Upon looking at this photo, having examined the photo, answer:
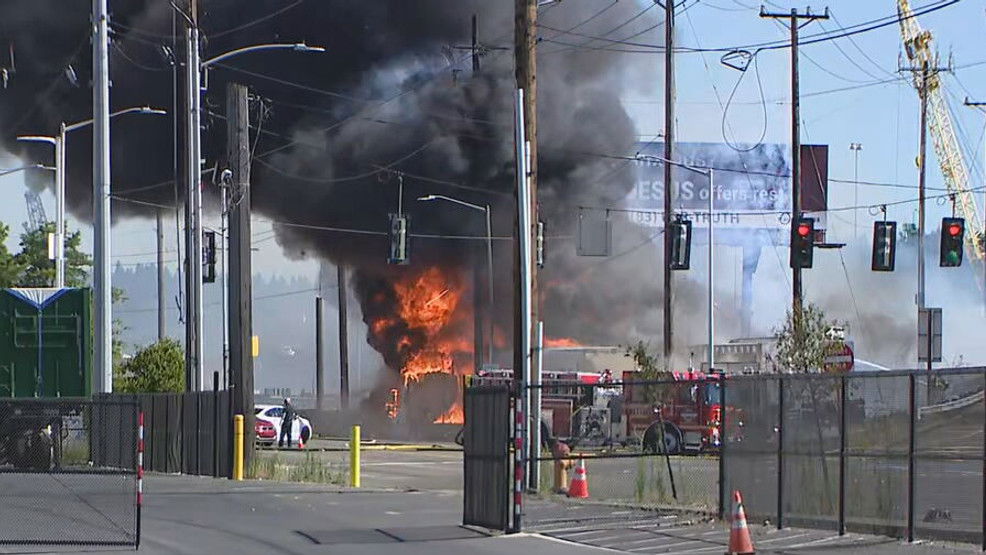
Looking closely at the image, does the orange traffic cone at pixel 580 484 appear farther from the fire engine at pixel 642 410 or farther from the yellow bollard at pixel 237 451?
the yellow bollard at pixel 237 451

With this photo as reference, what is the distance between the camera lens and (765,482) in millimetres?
19734

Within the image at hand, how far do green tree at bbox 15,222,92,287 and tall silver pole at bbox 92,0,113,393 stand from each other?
2798cm

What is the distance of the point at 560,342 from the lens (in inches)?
2886

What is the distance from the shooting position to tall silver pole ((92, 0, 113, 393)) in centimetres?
2986

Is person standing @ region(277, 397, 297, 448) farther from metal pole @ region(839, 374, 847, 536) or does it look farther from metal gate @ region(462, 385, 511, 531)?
metal pole @ region(839, 374, 847, 536)

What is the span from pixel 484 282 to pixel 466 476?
155ft

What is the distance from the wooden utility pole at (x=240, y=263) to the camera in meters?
30.4

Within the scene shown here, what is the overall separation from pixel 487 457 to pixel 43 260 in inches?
1813

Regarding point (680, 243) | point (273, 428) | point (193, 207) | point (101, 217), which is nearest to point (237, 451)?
point (101, 217)

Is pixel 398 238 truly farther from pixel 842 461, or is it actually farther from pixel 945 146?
pixel 945 146

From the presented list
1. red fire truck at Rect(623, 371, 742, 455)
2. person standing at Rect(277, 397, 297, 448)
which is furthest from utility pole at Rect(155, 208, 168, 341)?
red fire truck at Rect(623, 371, 742, 455)

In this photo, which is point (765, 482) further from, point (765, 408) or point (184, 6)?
point (184, 6)

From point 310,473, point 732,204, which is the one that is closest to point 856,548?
point 310,473

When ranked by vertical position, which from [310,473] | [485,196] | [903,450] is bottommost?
[310,473]
